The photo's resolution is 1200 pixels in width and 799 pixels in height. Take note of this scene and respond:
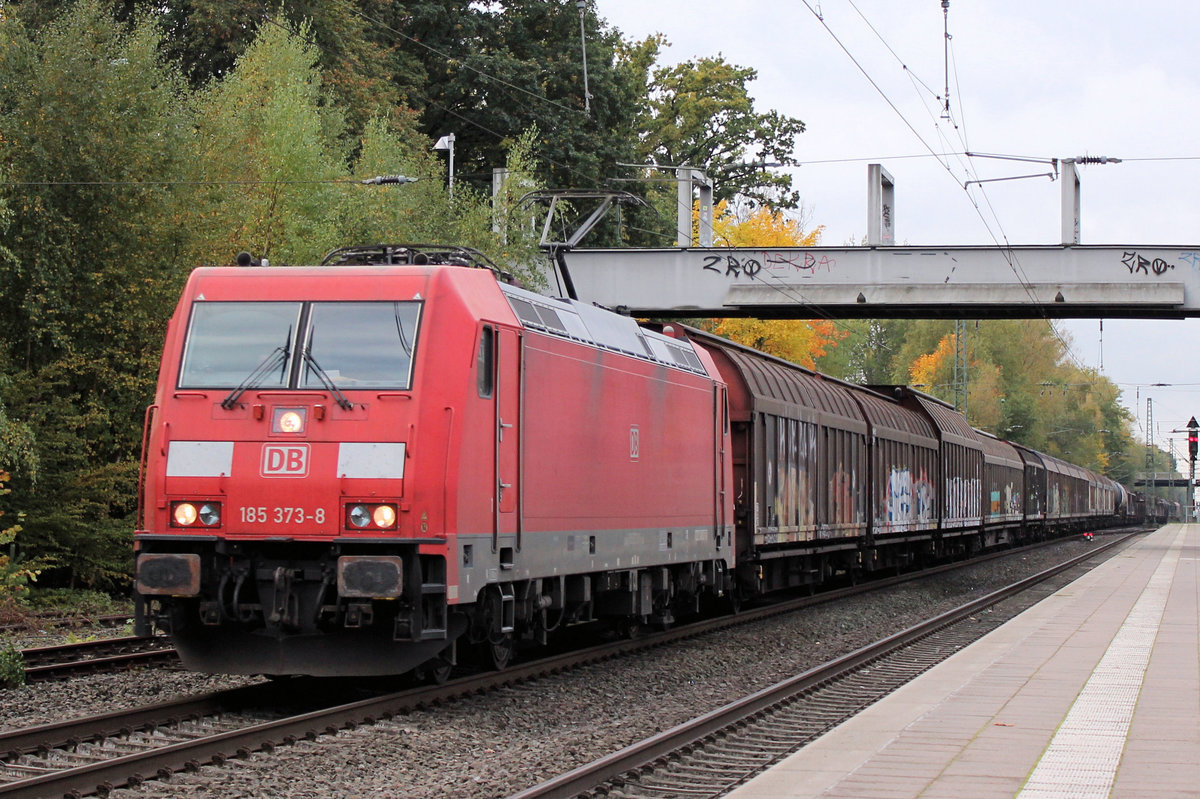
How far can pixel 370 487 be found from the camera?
395 inches

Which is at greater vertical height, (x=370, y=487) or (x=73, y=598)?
(x=370, y=487)

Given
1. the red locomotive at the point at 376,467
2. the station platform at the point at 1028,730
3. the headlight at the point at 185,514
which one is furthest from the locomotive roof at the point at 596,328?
the station platform at the point at 1028,730

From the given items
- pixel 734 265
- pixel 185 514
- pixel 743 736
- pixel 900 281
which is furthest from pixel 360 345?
pixel 734 265

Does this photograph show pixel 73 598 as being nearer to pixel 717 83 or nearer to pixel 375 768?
pixel 375 768

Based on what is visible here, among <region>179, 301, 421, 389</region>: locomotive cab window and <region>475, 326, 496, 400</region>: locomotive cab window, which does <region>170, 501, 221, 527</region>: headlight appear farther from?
<region>475, 326, 496, 400</region>: locomotive cab window

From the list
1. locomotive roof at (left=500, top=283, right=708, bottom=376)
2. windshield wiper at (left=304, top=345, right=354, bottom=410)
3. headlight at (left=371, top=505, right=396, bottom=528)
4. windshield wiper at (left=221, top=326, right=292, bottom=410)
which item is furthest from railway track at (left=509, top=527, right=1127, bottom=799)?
windshield wiper at (left=221, top=326, right=292, bottom=410)

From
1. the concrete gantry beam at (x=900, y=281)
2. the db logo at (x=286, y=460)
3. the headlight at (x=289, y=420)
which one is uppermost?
the concrete gantry beam at (x=900, y=281)

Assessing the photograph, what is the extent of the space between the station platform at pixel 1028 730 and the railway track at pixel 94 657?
265 inches

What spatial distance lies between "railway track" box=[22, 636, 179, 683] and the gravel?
0.34 metres

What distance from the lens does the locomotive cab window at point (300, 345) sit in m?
10.5

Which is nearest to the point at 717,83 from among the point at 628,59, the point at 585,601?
the point at 628,59

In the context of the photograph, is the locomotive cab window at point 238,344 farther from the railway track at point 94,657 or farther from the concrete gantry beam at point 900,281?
the concrete gantry beam at point 900,281

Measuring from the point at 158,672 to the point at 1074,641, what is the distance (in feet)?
33.0

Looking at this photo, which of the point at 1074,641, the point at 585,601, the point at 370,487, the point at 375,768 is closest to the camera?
the point at 375,768
